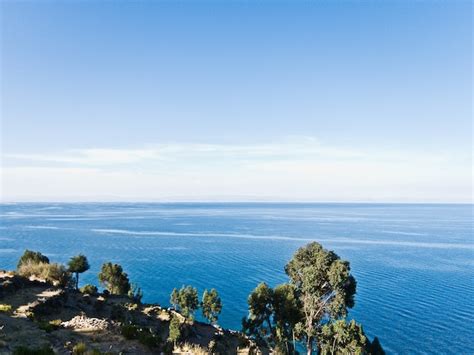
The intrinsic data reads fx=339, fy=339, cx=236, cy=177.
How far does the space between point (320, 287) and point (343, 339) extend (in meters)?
7.15

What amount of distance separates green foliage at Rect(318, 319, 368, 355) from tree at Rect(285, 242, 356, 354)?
164cm

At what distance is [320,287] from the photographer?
48.3 meters

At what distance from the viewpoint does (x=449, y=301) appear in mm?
84000

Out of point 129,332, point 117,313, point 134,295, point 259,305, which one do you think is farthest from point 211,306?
point 129,332

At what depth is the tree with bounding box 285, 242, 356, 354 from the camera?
4522 cm

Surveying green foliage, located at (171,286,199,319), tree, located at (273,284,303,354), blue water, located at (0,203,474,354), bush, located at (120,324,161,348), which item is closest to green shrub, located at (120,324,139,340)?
bush, located at (120,324,161,348)

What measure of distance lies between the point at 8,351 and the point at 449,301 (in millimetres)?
94922

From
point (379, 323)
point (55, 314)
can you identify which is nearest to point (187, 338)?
point (55, 314)

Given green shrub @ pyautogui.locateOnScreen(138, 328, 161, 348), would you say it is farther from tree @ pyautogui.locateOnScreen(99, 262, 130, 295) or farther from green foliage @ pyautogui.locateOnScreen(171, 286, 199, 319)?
tree @ pyautogui.locateOnScreen(99, 262, 130, 295)

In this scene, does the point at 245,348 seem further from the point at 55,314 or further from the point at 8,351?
the point at 8,351

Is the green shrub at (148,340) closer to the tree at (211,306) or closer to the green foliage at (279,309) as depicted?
the green foliage at (279,309)

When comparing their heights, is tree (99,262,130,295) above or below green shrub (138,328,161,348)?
below

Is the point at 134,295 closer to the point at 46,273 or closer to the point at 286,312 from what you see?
the point at 46,273

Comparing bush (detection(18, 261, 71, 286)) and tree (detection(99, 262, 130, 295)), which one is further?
tree (detection(99, 262, 130, 295))
